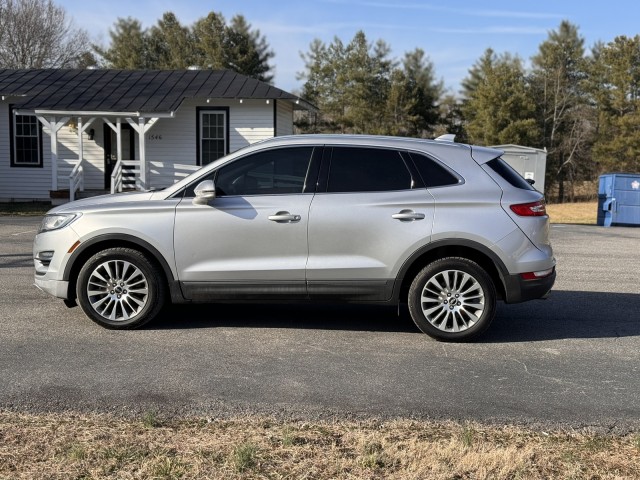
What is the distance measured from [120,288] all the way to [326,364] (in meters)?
2.18

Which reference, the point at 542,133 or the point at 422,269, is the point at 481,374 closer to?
the point at 422,269

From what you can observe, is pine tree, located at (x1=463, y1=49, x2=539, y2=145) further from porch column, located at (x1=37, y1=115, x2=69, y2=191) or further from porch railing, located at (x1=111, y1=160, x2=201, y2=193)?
porch column, located at (x1=37, y1=115, x2=69, y2=191)

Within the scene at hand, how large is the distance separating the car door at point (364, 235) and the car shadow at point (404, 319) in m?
0.72

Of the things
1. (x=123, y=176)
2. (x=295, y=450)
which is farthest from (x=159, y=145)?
(x=295, y=450)

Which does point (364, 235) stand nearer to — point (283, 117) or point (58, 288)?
point (58, 288)

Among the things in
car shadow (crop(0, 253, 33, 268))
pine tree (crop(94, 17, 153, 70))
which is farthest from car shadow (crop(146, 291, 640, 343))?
pine tree (crop(94, 17, 153, 70))

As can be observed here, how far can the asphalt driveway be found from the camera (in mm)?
4504

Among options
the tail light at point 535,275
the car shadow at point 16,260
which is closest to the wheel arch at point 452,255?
the tail light at point 535,275

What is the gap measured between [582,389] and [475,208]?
1854 mm

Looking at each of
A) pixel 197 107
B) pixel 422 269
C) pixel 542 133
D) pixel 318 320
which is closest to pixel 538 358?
pixel 422 269

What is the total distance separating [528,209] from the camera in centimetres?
607

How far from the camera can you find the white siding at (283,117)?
73.2ft

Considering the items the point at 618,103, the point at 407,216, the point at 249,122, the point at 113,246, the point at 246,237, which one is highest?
the point at 618,103

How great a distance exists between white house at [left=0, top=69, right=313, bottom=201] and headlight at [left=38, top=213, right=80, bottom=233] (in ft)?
47.6
